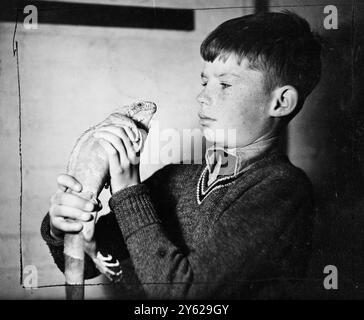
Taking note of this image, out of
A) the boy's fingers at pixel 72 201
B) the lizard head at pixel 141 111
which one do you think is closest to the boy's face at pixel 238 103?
the lizard head at pixel 141 111

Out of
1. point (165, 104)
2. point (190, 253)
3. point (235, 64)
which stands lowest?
point (190, 253)

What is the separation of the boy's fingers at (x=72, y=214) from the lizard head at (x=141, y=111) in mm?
272

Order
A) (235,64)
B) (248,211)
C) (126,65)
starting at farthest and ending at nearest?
(126,65) < (235,64) < (248,211)

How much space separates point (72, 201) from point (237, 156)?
44cm

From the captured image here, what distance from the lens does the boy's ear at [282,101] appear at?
1.19m

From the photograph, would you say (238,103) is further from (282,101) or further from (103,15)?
(103,15)

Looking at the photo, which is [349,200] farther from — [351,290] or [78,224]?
[78,224]

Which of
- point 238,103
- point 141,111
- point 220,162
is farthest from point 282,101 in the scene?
point 141,111

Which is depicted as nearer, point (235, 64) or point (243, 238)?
point (243, 238)

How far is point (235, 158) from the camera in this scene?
46.6 inches

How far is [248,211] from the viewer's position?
1.08m

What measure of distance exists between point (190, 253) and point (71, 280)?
0.35 m

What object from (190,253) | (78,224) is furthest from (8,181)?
(190,253)

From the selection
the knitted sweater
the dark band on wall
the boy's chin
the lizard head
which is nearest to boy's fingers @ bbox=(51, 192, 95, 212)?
the knitted sweater
